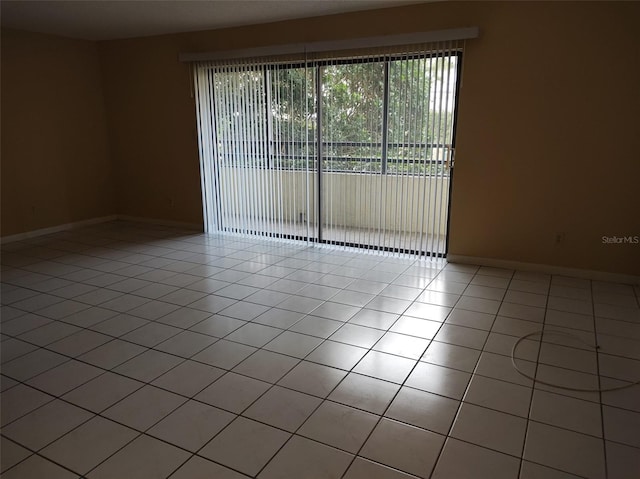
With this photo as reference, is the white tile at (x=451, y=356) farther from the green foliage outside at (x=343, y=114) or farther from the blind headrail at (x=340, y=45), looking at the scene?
the blind headrail at (x=340, y=45)

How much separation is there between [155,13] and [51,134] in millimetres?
2316

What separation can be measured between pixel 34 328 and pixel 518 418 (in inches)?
122

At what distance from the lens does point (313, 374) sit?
254 centimetres

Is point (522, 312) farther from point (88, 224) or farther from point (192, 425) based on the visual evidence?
point (88, 224)

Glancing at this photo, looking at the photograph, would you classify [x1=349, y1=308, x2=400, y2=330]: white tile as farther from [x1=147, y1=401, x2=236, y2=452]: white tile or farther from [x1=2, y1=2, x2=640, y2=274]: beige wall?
[x1=2, y1=2, x2=640, y2=274]: beige wall

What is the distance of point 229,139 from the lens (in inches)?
216

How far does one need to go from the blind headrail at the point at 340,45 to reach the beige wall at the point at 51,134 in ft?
5.18

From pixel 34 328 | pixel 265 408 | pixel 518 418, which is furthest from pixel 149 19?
pixel 518 418

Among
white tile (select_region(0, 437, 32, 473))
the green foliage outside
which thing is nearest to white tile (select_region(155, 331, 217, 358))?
white tile (select_region(0, 437, 32, 473))

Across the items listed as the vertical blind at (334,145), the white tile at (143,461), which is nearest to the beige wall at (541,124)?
the vertical blind at (334,145)

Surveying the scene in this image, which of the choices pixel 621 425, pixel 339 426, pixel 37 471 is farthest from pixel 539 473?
pixel 37 471

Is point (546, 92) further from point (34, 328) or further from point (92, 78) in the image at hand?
point (92, 78)

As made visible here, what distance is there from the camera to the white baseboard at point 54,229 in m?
5.41

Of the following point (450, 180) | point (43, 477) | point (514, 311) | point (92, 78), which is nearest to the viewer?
point (43, 477)
